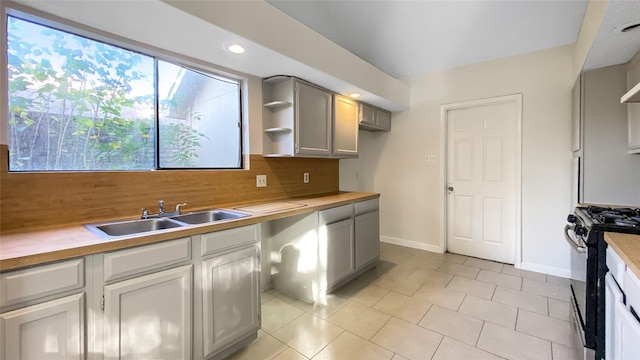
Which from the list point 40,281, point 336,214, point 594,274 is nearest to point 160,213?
point 40,281

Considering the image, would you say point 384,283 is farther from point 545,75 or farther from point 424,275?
point 545,75

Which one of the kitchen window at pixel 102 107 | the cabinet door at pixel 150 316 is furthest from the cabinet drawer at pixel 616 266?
the kitchen window at pixel 102 107

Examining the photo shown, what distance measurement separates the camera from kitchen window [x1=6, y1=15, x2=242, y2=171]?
1.58m

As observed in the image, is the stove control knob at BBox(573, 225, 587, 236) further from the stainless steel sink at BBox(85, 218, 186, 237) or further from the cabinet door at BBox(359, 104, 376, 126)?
the stainless steel sink at BBox(85, 218, 186, 237)

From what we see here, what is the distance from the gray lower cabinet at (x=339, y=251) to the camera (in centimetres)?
262

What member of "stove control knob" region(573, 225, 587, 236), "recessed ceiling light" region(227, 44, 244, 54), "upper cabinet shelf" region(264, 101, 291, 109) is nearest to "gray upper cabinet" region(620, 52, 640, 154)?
"stove control knob" region(573, 225, 587, 236)

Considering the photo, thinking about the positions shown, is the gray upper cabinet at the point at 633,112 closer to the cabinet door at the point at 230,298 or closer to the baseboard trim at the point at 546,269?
the baseboard trim at the point at 546,269

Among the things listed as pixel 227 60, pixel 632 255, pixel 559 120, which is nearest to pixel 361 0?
pixel 227 60

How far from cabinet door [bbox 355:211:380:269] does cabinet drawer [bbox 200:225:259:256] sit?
138cm

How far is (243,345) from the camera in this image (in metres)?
1.90

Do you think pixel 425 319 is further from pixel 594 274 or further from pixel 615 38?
pixel 615 38

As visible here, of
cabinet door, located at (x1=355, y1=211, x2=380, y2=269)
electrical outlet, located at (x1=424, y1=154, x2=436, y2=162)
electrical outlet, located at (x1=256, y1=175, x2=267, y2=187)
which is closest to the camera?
electrical outlet, located at (x1=256, y1=175, x2=267, y2=187)

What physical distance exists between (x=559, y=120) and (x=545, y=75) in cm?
54

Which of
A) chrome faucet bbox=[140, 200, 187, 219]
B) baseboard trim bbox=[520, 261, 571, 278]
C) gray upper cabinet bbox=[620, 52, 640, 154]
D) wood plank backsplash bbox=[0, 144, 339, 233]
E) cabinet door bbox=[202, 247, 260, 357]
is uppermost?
gray upper cabinet bbox=[620, 52, 640, 154]
